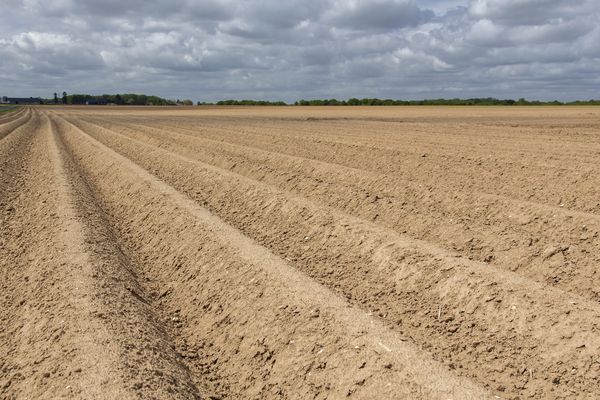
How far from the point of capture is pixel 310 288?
6309 mm

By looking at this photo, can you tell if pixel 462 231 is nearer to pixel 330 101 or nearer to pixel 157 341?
pixel 157 341

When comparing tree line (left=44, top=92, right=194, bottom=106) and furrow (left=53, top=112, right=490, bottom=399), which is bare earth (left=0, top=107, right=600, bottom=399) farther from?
tree line (left=44, top=92, right=194, bottom=106)

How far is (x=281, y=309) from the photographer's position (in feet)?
19.5

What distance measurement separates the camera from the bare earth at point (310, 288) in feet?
15.6

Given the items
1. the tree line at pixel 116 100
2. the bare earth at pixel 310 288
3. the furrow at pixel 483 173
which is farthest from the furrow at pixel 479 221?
the tree line at pixel 116 100

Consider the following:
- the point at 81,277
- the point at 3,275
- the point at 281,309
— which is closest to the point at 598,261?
the point at 281,309

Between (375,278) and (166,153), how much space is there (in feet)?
43.9

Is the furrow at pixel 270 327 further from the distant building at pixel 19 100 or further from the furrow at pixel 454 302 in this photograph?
the distant building at pixel 19 100

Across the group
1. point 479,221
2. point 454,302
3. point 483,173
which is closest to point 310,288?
point 454,302

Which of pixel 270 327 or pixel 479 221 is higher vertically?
pixel 479 221

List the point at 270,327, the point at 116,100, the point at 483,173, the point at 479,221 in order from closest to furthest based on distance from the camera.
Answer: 1. the point at 270,327
2. the point at 479,221
3. the point at 483,173
4. the point at 116,100

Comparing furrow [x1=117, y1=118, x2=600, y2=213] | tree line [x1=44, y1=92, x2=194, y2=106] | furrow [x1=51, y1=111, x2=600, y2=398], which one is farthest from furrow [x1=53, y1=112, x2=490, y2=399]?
tree line [x1=44, y1=92, x2=194, y2=106]

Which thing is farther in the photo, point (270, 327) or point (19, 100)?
point (19, 100)

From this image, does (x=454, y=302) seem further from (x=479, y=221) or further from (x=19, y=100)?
(x=19, y=100)
